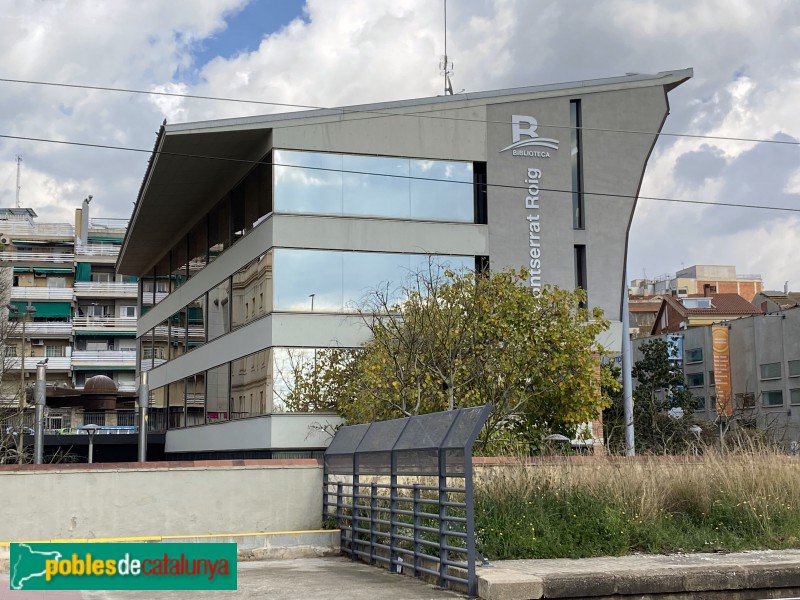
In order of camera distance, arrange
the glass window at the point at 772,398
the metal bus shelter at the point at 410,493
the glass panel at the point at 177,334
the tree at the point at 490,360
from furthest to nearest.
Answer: the glass window at the point at 772,398
the glass panel at the point at 177,334
the tree at the point at 490,360
the metal bus shelter at the point at 410,493

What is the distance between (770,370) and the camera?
258 feet

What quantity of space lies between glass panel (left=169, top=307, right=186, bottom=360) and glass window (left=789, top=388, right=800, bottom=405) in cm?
4839

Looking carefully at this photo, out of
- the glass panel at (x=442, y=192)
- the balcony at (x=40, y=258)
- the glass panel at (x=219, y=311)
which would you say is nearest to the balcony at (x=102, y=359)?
the balcony at (x=40, y=258)

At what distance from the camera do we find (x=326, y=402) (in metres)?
30.5

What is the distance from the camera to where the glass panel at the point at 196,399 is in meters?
38.4

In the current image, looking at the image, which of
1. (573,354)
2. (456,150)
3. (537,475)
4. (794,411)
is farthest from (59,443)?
(794,411)

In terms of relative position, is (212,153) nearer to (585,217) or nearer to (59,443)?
(585,217)

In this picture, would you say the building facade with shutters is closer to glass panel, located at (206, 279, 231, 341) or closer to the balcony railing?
glass panel, located at (206, 279, 231, 341)

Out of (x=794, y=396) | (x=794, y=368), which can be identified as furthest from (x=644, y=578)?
(x=794, y=368)

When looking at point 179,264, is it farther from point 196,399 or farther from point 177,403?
point 196,399

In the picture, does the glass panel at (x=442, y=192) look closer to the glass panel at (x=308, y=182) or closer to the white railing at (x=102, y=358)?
the glass panel at (x=308, y=182)

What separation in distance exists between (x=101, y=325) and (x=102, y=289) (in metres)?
3.29

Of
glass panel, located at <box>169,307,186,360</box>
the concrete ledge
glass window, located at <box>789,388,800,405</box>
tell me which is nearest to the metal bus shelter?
the concrete ledge

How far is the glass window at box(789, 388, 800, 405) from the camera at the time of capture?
A: 75188 mm
